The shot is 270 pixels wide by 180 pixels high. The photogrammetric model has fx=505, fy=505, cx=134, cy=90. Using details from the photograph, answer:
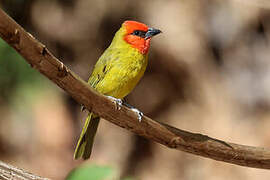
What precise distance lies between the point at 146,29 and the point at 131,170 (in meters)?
2.83

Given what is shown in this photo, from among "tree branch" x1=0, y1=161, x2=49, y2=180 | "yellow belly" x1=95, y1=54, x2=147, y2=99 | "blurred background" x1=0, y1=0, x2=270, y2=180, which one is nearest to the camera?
"tree branch" x1=0, y1=161, x2=49, y2=180

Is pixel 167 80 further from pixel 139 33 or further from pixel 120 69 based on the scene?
pixel 120 69

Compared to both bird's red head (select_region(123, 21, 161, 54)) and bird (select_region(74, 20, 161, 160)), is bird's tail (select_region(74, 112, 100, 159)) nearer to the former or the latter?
bird (select_region(74, 20, 161, 160))

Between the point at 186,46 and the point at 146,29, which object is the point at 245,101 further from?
the point at 146,29

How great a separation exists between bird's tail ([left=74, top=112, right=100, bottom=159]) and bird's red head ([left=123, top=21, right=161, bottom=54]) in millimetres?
614

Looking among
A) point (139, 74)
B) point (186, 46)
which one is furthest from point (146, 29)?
point (186, 46)

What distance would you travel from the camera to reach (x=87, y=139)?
146 inches

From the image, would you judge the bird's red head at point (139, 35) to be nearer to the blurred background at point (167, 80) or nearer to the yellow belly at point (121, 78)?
the yellow belly at point (121, 78)

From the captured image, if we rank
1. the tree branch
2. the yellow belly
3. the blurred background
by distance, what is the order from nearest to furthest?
the tree branch < the yellow belly < the blurred background

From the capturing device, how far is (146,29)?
3.77 m

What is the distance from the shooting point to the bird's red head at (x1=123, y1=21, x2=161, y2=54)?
3.75m

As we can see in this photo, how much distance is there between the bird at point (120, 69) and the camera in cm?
357

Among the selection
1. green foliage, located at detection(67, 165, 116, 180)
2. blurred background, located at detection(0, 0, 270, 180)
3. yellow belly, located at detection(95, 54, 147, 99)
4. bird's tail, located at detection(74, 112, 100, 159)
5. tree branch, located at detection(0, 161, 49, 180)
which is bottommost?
tree branch, located at detection(0, 161, 49, 180)

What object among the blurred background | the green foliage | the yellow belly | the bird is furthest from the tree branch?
the blurred background
